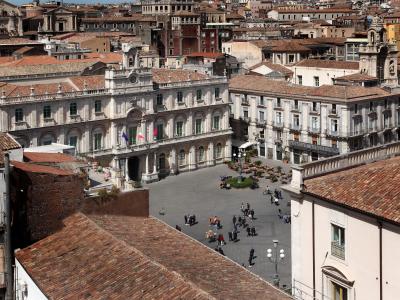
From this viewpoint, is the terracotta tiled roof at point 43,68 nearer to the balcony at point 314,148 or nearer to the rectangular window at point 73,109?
the rectangular window at point 73,109

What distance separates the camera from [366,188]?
22.5 m

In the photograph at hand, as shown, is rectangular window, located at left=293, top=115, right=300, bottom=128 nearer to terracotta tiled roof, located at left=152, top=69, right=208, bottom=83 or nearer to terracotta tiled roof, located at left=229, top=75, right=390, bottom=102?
terracotta tiled roof, located at left=229, top=75, right=390, bottom=102

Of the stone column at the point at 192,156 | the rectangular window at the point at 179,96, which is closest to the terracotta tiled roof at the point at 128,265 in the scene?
the rectangular window at the point at 179,96

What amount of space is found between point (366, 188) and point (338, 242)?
1.85 meters

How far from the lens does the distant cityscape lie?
2019cm

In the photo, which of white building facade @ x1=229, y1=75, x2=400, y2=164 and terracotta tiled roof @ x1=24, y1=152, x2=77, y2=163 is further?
white building facade @ x1=229, y1=75, x2=400, y2=164

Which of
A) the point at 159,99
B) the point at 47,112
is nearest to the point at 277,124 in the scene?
the point at 159,99

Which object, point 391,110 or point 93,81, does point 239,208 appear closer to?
point 93,81

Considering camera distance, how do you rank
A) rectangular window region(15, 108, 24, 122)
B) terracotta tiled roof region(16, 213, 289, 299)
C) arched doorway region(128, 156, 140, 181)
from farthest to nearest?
arched doorway region(128, 156, 140, 181) < rectangular window region(15, 108, 24, 122) < terracotta tiled roof region(16, 213, 289, 299)

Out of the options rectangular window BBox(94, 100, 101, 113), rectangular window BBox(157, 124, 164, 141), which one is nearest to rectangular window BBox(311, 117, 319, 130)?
rectangular window BBox(157, 124, 164, 141)

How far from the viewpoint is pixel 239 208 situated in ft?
186

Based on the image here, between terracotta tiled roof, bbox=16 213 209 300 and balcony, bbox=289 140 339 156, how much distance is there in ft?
163

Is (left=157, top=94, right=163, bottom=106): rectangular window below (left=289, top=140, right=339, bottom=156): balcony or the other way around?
the other way around

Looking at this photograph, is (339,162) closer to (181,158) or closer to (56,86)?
(56,86)
